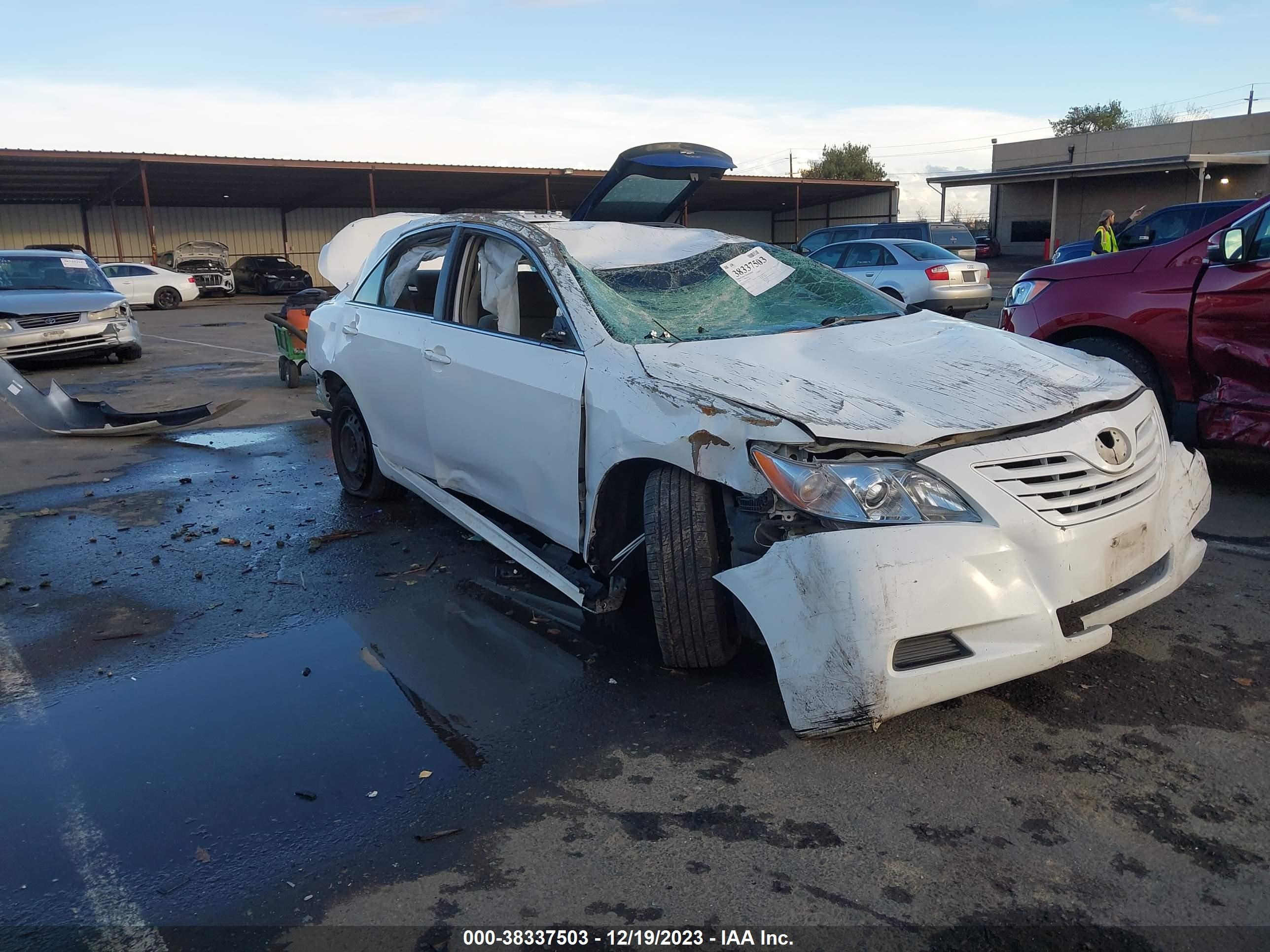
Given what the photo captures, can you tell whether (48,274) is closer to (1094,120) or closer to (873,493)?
(873,493)

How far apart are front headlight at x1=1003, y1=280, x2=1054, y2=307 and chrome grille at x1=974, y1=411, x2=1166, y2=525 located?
141 inches

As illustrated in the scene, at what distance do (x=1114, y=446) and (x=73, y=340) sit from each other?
13.2 m

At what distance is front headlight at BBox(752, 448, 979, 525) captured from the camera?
2830 mm

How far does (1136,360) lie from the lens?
19.1 ft

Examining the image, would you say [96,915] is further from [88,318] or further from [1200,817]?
[88,318]

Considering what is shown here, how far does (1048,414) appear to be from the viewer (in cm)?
310

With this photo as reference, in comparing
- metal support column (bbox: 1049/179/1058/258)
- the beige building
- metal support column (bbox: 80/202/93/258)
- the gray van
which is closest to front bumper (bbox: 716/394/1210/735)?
the gray van

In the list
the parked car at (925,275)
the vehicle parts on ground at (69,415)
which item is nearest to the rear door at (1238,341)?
the vehicle parts on ground at (69,415)

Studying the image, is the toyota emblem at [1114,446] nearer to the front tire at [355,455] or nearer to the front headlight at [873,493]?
the front headlight at [873,493]

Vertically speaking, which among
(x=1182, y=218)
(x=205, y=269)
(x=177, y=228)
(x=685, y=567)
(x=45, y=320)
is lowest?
(x=685, y=567)

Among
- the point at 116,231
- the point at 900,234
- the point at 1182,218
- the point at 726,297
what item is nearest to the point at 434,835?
the point at 726,297

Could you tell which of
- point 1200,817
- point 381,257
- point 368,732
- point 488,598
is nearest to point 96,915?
point 368,732

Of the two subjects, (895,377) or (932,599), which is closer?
(932,599)

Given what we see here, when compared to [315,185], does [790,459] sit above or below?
below
